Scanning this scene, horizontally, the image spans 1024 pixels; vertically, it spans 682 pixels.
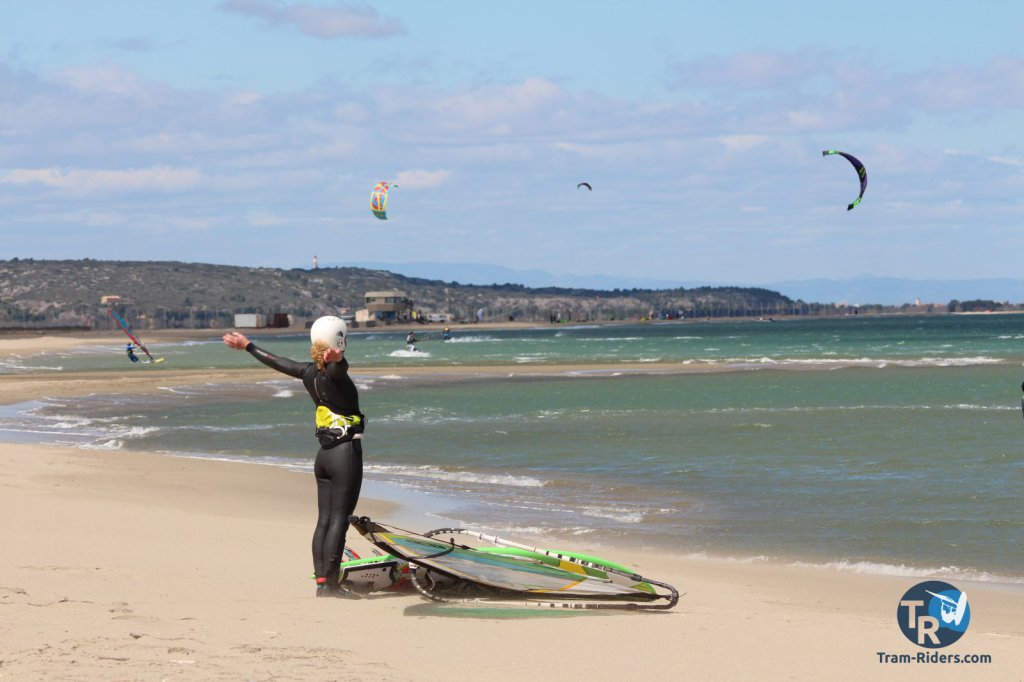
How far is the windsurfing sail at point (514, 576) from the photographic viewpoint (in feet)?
26.1

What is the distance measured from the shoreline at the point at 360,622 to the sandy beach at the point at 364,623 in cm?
2

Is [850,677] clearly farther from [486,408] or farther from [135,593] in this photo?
[486,408]

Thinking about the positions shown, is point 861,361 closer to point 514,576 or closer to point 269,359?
point 514,576

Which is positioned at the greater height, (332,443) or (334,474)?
(332,443)

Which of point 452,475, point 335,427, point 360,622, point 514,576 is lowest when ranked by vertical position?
point 452,475

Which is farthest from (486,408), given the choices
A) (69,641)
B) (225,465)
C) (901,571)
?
(69,641)

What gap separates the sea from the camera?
12.5 meters

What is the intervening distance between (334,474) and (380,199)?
141 feet

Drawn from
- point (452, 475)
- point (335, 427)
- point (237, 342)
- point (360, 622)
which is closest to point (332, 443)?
point (335, 427)

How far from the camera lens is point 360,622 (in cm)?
727

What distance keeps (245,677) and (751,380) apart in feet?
132

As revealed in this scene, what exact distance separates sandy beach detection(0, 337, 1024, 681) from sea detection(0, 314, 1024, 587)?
162 centimetres

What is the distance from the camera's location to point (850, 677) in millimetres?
6336

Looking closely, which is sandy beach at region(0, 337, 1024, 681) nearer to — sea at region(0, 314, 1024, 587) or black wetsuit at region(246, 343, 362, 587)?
black wetsuit at region(246, 343, 362, 587)
